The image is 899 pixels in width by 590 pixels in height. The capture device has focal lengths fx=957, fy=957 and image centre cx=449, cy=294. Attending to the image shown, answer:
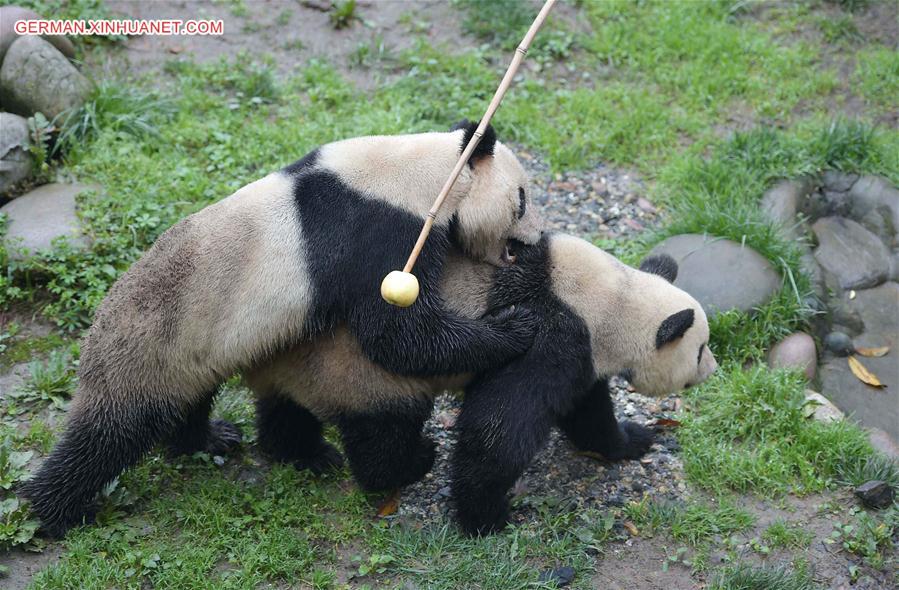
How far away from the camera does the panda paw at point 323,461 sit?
579cm

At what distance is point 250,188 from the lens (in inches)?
210

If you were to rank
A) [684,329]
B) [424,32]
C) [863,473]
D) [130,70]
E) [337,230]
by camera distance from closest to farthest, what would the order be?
[337,230] → [684,329] → [863,473] → [130,70] → [424,32]

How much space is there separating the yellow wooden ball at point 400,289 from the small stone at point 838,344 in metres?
4.22

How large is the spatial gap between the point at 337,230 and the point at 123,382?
1.41 meters

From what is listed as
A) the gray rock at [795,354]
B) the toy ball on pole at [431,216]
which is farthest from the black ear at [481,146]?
the gray rock at [795,354]

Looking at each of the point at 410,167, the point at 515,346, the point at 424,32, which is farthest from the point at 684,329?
the point at 424,32

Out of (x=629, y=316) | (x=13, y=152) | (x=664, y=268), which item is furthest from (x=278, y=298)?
(x=13, y=152)

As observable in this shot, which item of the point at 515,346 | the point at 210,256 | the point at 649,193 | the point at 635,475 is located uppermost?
the point at 210,256

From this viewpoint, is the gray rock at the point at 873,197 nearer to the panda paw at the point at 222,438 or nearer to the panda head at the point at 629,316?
the panda head at the point at 629,316

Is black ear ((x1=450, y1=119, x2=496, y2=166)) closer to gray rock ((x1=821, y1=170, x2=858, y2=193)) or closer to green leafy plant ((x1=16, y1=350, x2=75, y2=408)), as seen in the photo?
green leafy plant ((x1=16, y1=350, x2=75, y2=408))

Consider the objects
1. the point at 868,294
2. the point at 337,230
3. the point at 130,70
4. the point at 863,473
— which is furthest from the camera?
the point at 130,70

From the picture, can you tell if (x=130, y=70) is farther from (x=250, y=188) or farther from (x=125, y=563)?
(x=125, y=563)

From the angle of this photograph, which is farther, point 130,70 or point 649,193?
point 130,70

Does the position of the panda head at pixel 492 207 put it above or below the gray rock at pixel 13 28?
above
